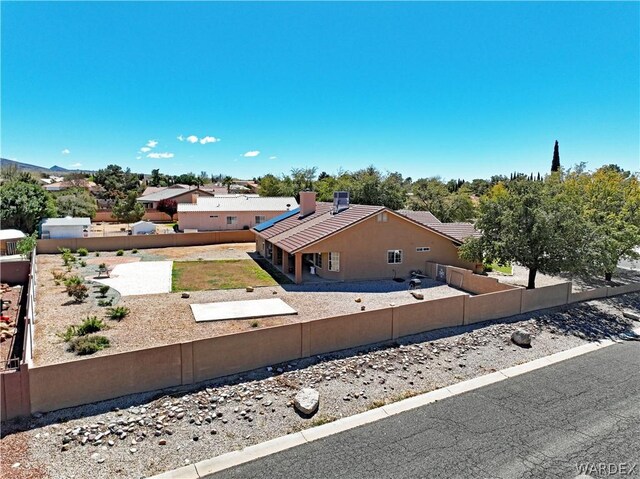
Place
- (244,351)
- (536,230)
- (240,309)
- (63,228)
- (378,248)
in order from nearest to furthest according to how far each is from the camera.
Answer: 1. (244,351)
2. (240,309)
3. (536,230)
4. (378,248)
5. (63,228)

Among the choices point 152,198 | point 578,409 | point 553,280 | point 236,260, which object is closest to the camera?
point 578,409

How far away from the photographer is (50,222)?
3572cm

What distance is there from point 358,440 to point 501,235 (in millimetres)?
15913

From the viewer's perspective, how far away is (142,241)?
124 feet

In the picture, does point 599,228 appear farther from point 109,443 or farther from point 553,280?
point 109,443

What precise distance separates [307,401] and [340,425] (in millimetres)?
1078

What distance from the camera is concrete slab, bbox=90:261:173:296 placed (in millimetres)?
22419

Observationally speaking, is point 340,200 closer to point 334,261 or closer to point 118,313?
point 334,261

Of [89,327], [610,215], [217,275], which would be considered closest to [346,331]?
[89,327]

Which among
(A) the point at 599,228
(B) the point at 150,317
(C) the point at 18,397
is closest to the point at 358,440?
(C) the point at 18,397

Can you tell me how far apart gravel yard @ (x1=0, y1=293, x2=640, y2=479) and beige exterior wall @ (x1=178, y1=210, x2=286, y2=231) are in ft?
113

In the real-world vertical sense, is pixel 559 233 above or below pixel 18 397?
above

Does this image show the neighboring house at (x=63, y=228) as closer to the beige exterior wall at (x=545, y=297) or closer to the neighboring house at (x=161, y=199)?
Result: the neighboring house at (x=161, y=199)

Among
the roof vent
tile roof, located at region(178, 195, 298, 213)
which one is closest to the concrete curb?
the roof vent
